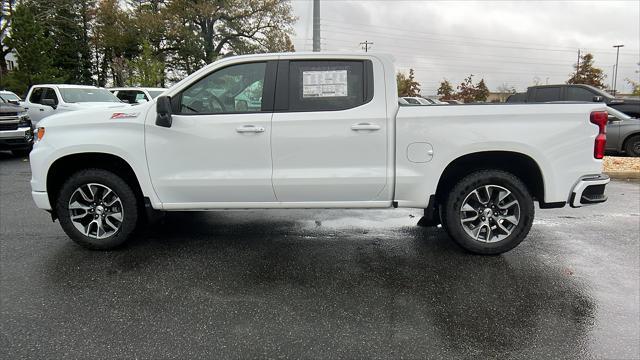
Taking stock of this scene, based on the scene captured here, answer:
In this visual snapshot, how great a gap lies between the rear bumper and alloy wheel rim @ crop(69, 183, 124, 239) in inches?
175

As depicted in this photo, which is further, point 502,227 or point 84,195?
point 84,195

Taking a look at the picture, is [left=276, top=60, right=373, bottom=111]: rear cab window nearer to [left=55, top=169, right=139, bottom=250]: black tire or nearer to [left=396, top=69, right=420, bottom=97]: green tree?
[left=55, top=169, right=139, bottom=250]: black tire

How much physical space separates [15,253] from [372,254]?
367cm

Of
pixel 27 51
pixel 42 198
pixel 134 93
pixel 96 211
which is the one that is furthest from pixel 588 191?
pixel 27 51

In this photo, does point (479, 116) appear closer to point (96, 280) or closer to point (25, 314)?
A: point (96, 280)

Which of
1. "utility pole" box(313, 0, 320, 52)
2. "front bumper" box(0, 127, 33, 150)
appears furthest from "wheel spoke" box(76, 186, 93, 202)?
"utility pole" box(313, 0, 320, 52)

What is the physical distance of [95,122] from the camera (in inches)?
176

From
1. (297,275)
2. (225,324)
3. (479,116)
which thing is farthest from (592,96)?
(225,324)

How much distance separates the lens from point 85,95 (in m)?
13.6

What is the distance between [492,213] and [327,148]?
1759mm

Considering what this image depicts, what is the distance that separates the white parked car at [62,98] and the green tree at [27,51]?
18.8 meters

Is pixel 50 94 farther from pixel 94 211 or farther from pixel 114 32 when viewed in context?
pixel 114 32

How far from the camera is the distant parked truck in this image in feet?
43.5

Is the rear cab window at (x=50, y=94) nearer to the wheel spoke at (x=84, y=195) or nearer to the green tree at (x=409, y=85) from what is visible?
the wheel spoke at (x=84, y=195)
